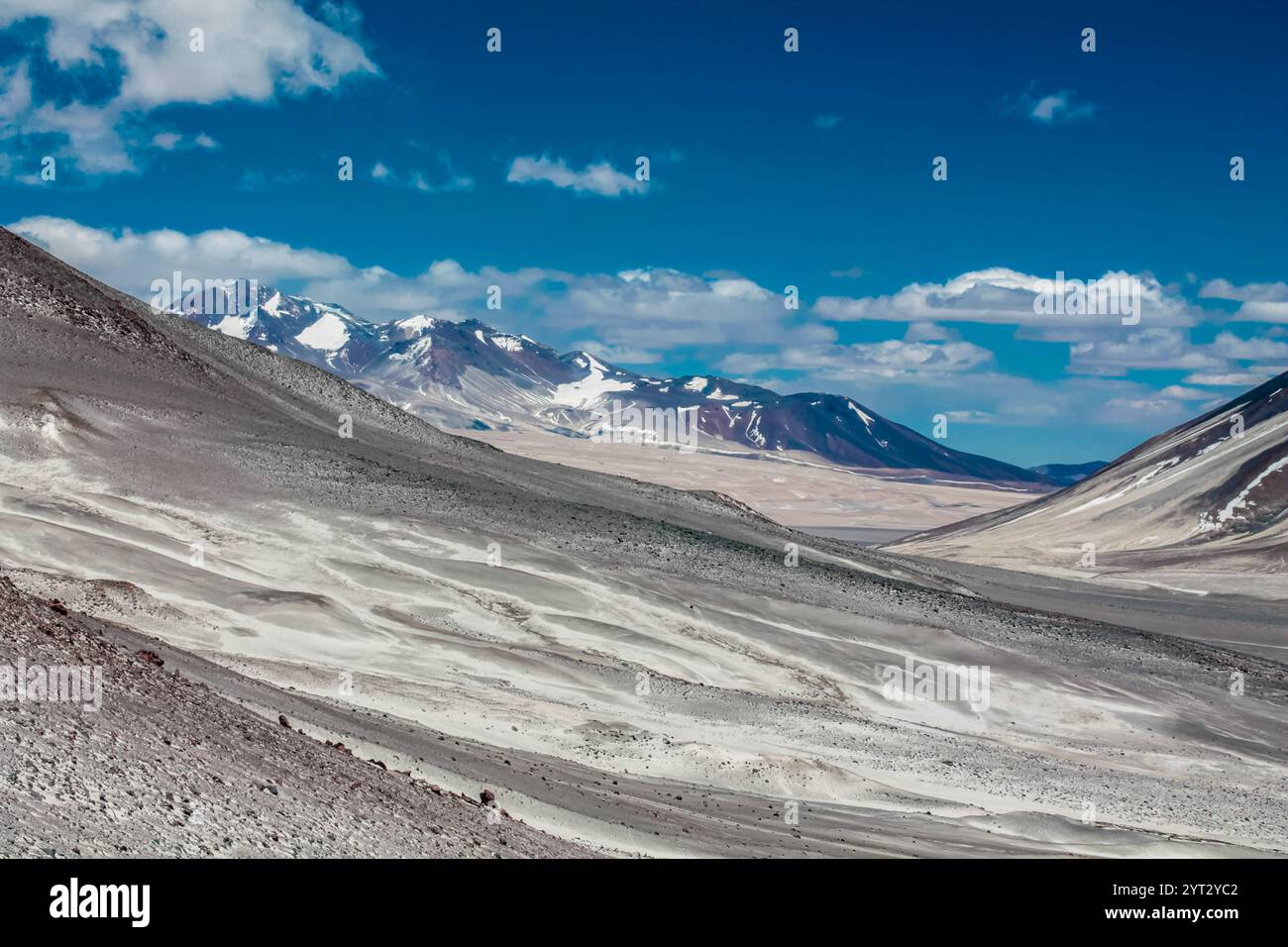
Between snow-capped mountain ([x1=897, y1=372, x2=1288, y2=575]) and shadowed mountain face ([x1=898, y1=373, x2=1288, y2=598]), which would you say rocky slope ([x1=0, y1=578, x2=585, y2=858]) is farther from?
snow-capped mountain ([x1=897, y1=372, x2=1288, y2=575])

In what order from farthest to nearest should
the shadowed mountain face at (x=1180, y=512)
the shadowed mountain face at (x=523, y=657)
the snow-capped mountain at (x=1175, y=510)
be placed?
the snow-capped mountain at (x=1175, y=510), the shadowed mountain face at (x=1180, y=512), the shadowed mountain face at (x=523, y=657)

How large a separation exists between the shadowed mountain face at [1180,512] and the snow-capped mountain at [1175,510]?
0.43 feet

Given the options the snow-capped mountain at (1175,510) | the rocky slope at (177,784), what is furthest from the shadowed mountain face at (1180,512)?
the rocky slope at (177,784)

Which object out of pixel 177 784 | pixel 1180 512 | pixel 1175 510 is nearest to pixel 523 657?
pixel 177 784

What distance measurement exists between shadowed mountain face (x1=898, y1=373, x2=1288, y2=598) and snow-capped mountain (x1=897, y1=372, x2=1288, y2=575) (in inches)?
5.2

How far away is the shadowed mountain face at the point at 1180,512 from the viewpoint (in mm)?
95875

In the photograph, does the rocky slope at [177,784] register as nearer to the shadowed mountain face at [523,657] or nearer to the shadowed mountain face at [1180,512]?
the shadowed mountain face at [523,657]

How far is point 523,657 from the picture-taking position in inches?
1196

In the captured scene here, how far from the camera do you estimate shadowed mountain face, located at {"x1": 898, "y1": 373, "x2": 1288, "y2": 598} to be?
95875 mm

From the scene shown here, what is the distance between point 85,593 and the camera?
27.2 m

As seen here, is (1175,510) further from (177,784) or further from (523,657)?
(177,784)
